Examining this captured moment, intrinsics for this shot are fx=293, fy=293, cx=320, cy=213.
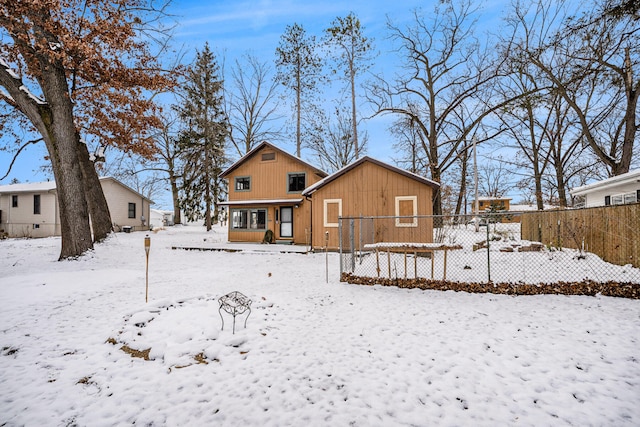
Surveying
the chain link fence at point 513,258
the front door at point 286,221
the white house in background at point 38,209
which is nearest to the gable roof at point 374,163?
the chain link fence at point 513,258

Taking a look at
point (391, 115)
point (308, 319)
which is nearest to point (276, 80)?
point (391, 115)

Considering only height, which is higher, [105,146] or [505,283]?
[105,146]

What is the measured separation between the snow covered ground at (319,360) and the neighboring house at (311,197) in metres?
6.77

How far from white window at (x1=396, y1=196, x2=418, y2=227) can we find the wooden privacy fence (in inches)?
162

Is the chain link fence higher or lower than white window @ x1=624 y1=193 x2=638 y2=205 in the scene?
lower

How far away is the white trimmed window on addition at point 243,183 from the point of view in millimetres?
18406

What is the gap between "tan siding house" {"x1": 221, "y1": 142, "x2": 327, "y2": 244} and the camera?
17.2 metres

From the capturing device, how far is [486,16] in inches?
659

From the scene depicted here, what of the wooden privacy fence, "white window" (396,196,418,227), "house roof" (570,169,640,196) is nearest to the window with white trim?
"white window" (396,196,418,227)

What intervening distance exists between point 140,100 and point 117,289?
31.4 feet

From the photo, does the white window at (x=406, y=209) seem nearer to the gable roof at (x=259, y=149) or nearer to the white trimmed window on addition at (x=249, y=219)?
the gable roof at (x=259, y=149)

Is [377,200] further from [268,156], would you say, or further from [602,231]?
[268,156]

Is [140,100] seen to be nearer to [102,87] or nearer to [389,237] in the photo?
[102,87]

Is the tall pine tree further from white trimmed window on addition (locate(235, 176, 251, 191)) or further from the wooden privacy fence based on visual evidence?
the wooden privacy fence
